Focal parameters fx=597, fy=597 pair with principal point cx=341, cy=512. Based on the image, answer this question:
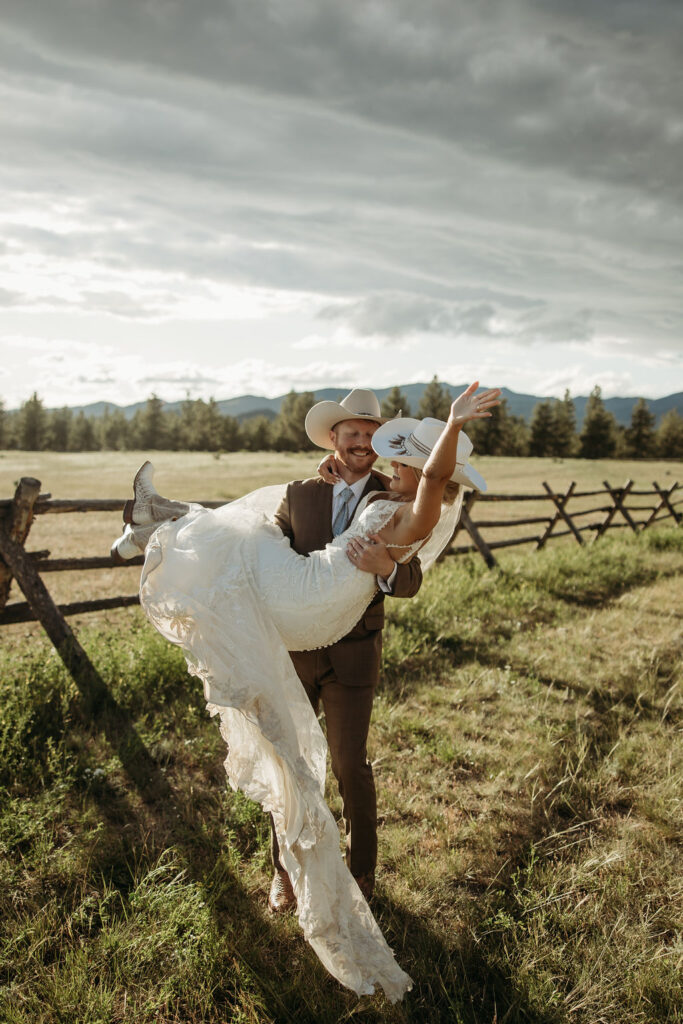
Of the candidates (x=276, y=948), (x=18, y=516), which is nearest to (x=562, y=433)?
(x=18, y=516)

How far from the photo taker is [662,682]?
5156 millimetres

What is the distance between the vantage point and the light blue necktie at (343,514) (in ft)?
8.64

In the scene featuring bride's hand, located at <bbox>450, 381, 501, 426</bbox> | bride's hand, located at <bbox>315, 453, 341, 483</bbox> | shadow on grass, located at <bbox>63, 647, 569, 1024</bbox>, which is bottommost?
shadow on grass, located at <bbox>63, 647, 569, 1024</bbox>

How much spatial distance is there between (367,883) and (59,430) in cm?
9099

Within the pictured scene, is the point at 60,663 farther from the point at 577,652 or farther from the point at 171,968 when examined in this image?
the point at 577,652

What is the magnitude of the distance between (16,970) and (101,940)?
1.00ft

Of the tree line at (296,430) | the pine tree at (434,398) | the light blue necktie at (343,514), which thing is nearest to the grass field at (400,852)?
the light blue necktie at (343,514)

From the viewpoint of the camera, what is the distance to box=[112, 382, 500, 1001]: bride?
2.15 metres

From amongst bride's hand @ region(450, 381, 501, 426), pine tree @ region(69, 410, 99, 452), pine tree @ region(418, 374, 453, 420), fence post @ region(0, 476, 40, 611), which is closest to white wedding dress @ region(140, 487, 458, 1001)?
bride's hand @ region(450, 381, 501, 426)

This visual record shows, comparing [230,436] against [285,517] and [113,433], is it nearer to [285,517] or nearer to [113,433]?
[113,433]

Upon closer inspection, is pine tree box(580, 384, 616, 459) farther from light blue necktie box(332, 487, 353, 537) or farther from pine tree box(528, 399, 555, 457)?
light blue necktie box(332, 487, 353, 537)

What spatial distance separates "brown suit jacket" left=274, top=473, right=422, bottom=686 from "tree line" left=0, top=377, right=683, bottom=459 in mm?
50193

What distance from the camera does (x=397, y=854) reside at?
300 centimetres

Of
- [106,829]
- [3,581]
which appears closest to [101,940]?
[106,829]
